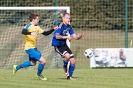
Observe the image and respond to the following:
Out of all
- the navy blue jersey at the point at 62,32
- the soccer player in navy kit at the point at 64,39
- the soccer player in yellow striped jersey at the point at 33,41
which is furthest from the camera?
the navy blue jersey at the point at 62,32

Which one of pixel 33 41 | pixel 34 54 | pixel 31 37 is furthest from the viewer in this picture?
pixel 31 37

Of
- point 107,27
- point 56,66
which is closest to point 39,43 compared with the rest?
point 56,66

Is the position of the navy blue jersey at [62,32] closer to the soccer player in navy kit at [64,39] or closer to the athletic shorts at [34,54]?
the soccer player in navy kit at [64,39]

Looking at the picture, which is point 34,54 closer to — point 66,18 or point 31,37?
point 31,37

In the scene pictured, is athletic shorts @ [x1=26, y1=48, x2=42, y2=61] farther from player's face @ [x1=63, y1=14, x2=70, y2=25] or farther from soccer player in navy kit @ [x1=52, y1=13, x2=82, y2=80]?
player's face @ [x1=63, y1=14, x2=70, y2=25]

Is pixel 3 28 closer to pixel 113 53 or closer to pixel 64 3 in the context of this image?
pixel 64 3

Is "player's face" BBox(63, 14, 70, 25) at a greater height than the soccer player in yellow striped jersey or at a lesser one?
greater

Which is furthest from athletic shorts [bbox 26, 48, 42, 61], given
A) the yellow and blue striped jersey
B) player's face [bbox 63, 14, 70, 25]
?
player's face [bbox 63, 14, 70, 25]

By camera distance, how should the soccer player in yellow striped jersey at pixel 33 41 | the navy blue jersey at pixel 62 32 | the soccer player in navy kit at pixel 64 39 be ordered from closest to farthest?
the soccer player in yellow striped jersey at pixel 33 41 → the soccer player in navy kit at pixel 64 39 → the navy blue jersey at pixel 62 32

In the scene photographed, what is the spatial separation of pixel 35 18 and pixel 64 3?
9.75 metres

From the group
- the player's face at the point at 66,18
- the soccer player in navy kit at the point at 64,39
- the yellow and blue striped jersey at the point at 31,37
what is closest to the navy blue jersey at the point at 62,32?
the soccer player in navy kit at the point at 64,39

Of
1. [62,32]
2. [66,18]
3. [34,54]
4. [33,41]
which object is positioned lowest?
[34,54]

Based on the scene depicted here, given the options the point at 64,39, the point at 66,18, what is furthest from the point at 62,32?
the point at 66,18

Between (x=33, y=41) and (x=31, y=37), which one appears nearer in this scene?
(x=33, y=41)
